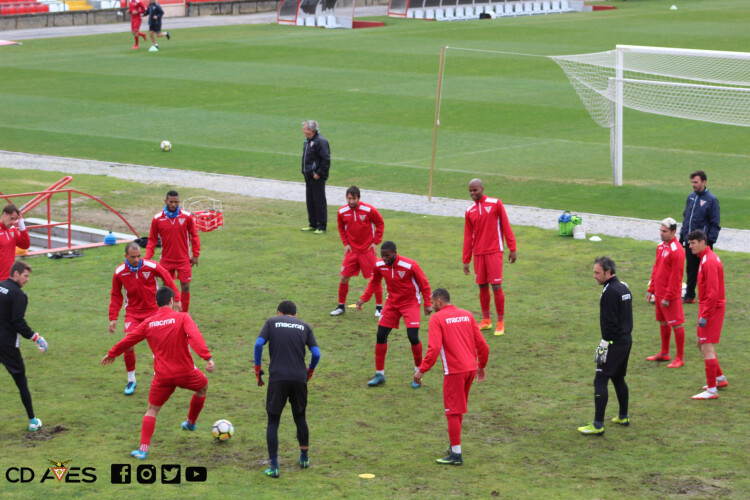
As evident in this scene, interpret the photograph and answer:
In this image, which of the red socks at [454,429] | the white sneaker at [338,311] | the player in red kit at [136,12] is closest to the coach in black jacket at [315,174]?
the white sneaker at [338,311]

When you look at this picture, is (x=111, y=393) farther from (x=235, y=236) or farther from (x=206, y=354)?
(x=235, y=236)

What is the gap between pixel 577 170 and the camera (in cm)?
2738

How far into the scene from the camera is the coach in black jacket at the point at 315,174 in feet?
69.8

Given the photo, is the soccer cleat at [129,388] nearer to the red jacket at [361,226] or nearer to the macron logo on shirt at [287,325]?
the macron logo on shirt at [287,325]

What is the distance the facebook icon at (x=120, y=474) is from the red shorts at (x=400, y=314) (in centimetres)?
397

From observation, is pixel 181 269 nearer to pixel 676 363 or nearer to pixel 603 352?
pixel 603 352

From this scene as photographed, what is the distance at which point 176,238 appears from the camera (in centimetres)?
1550

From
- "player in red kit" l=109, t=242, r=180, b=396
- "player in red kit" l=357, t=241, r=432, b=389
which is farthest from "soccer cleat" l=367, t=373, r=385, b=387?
"player in red kit" l=109, t=242, r=180, b=396

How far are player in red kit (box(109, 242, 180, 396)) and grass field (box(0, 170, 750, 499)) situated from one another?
59 centimetres

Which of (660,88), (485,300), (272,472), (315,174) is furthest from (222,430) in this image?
(660,88)

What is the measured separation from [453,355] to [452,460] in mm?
1122

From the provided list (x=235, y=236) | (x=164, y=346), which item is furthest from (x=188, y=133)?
(x=164, y=346)

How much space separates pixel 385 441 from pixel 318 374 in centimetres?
238

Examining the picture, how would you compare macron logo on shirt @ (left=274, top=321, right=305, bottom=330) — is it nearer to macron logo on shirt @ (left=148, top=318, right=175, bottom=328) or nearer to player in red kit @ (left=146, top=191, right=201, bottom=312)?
macron logo on shirt @ (left=148, top=318, right=175, bottom=328)
